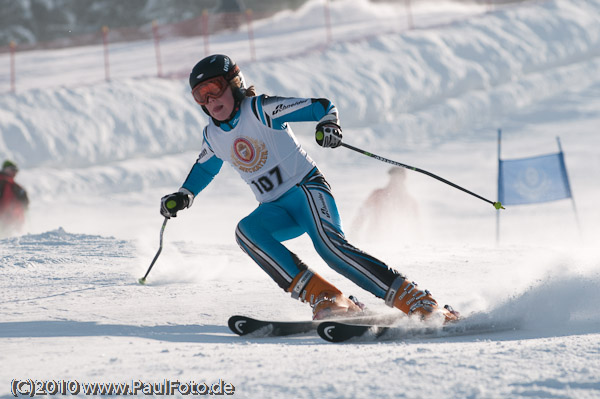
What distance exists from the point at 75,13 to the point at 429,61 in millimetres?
18369

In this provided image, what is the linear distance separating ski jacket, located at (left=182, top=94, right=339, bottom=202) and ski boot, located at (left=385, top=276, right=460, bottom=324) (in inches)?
29.0

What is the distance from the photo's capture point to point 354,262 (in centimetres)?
373

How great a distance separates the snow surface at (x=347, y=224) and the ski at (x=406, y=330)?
2.7 inches

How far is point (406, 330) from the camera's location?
3342mm

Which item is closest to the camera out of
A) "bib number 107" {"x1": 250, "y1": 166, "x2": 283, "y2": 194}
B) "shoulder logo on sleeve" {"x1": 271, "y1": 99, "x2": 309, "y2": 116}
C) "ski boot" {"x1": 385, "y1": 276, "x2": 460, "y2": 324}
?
"ski boot" {"x1": 385, "y1": 276, "x2": 460, "y2": 324}

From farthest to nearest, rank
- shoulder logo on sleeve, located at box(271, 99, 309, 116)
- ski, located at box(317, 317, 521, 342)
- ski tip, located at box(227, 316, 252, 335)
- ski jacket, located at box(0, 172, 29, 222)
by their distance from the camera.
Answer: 1. ski jacket, located at box(0, 172, 29, 222)
2. shoulder logo on sleeve, located at box(271, 99, 309, 116)
3. ski tip, located at box(227, 316, 252, 335)
4. ski, located at box(317, 317, 521, 342)

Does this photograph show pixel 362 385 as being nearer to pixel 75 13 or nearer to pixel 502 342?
pixel 502 342

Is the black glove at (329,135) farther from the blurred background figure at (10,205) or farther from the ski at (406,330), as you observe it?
the blurred background figure at (10,205)

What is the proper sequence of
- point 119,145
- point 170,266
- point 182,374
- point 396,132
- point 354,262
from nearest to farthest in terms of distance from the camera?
1. point 182,374
2. point 354,262
3. point 170,266
4. point 119,145
5. point 396,132

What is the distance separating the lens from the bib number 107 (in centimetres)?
396

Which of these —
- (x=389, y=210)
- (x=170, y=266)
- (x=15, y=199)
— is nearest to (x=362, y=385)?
(x=170, y=266)

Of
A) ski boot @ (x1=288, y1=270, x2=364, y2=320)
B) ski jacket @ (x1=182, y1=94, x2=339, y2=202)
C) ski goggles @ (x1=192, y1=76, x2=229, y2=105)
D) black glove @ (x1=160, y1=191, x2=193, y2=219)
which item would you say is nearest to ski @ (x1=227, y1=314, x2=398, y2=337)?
ski boot @ (x1=288, y1=270, x2=364, y2=320)

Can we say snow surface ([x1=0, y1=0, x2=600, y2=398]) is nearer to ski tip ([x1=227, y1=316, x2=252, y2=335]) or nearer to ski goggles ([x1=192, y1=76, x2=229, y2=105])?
ski tip ([x1=227, y1=316, x2=252, y2=335])

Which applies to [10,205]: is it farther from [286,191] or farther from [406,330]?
[406,330]
